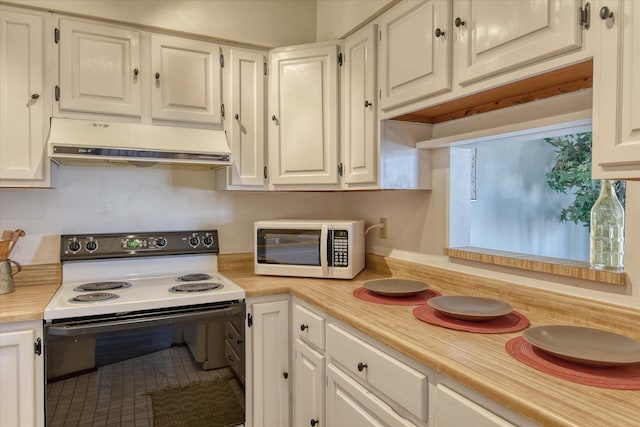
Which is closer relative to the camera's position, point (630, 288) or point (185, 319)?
point (630, 288)

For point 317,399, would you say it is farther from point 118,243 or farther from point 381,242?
point 118,243

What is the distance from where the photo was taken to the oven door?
5.24 ft

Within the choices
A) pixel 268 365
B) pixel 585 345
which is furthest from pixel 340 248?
pixel 585 345

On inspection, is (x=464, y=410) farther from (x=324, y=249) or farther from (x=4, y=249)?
(x=4, y=249)

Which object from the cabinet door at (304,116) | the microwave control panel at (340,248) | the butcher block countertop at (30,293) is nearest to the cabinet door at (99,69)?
the cabinet door at (304,116)

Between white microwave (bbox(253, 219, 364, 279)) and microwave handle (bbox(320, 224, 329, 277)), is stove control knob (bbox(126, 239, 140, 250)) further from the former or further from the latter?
microwave handle (bbox(320, 224, 329, 277))

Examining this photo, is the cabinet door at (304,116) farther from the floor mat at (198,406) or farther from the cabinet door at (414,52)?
the floor mat at (198,406)

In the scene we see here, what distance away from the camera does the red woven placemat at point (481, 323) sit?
1.30 m

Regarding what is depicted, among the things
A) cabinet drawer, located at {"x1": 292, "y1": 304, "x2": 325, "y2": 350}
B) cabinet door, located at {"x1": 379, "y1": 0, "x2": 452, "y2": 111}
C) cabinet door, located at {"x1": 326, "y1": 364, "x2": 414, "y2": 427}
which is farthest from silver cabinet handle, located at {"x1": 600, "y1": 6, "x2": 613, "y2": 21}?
cabinet drawer, located at {"x1": 292, "y1": 304, "x2": 325, "y2": 350}

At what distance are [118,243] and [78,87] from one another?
2.60 feet

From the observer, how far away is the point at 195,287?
1.94 m

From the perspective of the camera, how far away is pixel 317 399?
67.6 inches

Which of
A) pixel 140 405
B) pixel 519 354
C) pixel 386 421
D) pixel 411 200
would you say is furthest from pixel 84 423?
pixel 411 200

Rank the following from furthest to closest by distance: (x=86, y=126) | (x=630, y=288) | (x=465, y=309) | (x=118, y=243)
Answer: (x=118, y=243) < (x=86, y=126) < (x=465, y=309) < (x=630, y=288)
